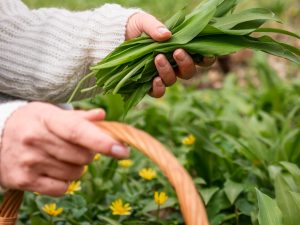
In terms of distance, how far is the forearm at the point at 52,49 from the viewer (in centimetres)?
151

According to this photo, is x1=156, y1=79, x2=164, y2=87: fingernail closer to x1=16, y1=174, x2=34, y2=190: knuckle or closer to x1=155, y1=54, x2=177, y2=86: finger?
x1=155, y1=54, x2=177, y2=86: finger

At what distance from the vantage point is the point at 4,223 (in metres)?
1.32

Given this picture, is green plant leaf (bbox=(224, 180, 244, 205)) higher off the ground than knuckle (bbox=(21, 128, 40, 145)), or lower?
lower

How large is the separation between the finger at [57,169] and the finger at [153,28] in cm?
38

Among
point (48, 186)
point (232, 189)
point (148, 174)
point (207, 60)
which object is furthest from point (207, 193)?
point (48, 186)

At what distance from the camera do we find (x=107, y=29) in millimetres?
1497

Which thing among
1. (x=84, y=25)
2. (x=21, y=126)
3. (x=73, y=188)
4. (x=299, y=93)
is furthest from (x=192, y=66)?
(x=299, y=93)

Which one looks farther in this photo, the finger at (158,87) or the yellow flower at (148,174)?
the yellow flower at (148,174)

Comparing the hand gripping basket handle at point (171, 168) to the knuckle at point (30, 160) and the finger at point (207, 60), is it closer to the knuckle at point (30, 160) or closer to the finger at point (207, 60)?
the knuckle at point (30, 160)

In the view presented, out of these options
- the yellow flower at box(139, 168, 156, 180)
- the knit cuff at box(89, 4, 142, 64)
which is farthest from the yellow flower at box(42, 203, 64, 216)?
the knit cuff at box(89, 4, 142, 64)

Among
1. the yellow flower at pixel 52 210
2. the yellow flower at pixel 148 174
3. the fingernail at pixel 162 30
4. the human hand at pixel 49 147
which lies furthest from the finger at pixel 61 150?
the yellow flower at pixel 148 174

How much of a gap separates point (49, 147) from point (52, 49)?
1.77 ft

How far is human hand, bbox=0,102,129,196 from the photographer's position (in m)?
1.00

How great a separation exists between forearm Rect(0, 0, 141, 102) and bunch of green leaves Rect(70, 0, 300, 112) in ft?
0.49
